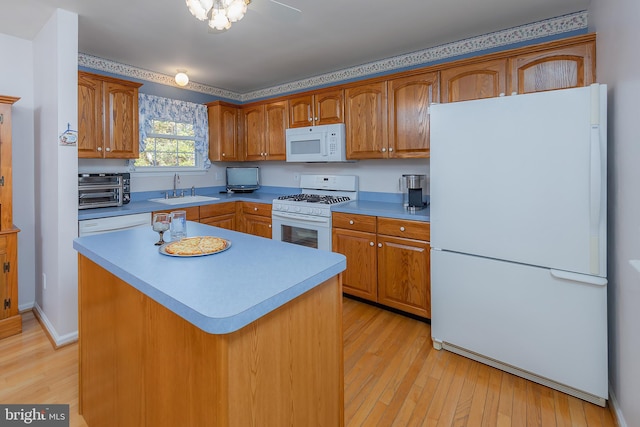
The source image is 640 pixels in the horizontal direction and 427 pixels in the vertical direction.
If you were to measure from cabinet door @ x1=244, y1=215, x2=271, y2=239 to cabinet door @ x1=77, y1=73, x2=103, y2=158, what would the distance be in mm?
1667

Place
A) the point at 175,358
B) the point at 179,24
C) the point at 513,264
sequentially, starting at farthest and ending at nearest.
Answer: the point at 179,24 → the point at 513,264 → the point at 175,358

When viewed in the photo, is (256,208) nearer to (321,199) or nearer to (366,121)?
(321,199)

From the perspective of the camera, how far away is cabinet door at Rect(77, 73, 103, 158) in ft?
9.41

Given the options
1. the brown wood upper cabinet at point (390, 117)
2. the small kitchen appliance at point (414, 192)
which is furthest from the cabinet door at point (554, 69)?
the small kitchen appliance at point (414, 192)

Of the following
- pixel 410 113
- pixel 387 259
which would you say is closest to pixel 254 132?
pixel 410 113

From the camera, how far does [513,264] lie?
1.98 meters

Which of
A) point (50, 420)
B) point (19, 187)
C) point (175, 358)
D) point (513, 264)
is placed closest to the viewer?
point (175, 358)

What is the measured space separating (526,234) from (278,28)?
7.83ft

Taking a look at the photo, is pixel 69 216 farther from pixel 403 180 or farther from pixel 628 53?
pixel 628 53

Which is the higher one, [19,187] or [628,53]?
[628,53]

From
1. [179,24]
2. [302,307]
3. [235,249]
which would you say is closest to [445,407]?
[302,307]

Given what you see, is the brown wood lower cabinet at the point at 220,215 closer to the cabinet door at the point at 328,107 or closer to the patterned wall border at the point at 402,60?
the cabinet door at the point at 328,107

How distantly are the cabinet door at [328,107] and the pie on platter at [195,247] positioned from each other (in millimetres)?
2312

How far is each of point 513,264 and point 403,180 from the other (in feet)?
4.99
